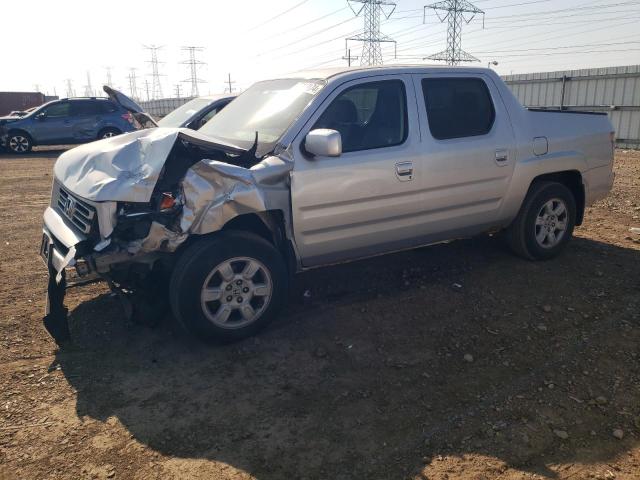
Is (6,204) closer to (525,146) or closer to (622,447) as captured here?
(525,146)

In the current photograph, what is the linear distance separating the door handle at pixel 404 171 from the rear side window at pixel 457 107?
0.42m

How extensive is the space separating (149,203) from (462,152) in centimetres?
267

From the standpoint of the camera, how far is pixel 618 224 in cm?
685

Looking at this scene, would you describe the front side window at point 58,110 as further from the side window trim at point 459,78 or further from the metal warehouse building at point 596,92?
the side window trim at point 459,78

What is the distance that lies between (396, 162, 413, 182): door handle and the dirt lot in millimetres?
1067

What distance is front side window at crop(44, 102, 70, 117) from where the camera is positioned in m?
16.9

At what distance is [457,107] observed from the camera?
4734mm

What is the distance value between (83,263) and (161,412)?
1.13 meters

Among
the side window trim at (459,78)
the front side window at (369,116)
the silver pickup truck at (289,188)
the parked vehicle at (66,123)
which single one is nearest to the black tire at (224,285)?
the silver pickup truck at (289,188)

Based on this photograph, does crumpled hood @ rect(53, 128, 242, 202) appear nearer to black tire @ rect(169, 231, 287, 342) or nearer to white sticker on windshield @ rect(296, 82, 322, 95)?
black tire @ rect(169, 231, 287, 342)

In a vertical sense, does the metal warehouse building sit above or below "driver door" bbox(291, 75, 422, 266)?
above

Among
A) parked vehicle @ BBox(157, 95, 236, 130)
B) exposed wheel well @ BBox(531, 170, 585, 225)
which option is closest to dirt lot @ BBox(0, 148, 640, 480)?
exposed wheel well @ BBox(531, 170, 585, 225)

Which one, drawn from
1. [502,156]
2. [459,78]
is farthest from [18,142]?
[502,156]

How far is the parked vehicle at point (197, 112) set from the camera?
8.85 m
